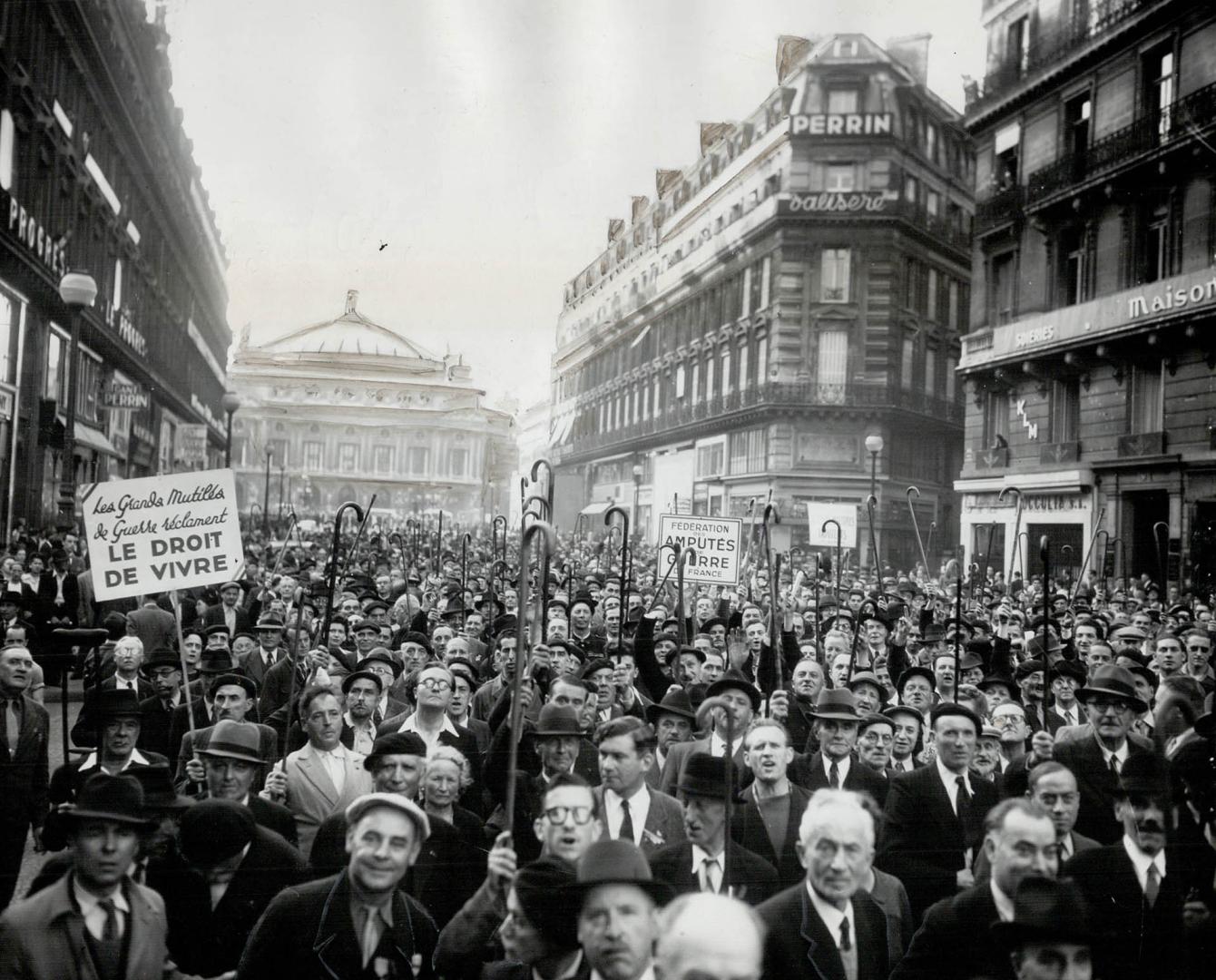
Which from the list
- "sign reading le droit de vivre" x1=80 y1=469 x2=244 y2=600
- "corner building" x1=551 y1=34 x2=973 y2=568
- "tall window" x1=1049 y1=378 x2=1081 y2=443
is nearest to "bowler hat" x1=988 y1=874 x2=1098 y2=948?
"sign reading le droit de vivre" x1=80 y1=469 x2=244 y2=600

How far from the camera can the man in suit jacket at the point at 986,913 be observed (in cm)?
369

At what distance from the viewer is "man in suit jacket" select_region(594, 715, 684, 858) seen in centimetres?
511

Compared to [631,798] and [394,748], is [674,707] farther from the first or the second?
[394,748]

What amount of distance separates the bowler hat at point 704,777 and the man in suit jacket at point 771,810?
0.57 m

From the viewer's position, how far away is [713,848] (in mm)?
4688

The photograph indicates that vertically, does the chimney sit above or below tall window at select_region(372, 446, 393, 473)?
above

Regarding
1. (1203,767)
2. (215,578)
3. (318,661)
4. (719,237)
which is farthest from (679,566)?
(719,237)

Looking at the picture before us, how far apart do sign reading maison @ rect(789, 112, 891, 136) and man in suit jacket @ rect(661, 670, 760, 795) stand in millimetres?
37860

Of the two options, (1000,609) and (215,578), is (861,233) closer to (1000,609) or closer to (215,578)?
(1000,609)

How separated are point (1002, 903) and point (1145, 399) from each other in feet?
75.3

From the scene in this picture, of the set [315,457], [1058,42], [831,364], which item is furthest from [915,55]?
[315,457]

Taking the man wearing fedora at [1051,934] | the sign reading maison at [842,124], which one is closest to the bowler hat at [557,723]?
the man wearing fedora at [1051,934]

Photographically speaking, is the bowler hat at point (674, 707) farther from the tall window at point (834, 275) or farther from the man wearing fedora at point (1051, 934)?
the tall window at point (834, 275)

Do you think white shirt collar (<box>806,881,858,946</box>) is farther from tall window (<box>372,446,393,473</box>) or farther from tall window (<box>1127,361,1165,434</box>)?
tall window (<box>372,446,393,473</box>)
